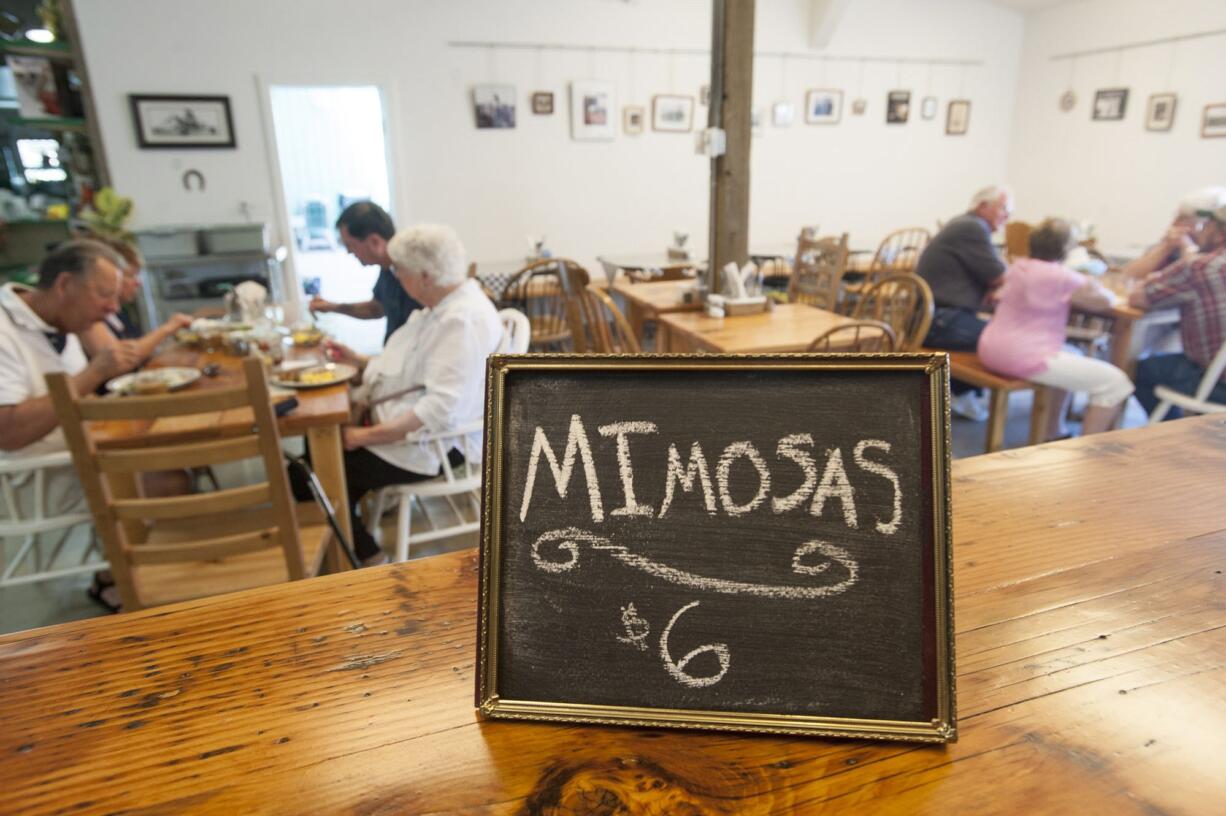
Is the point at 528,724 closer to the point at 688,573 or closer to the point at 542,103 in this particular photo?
the point at 688,573


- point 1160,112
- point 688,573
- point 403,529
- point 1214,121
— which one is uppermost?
point 1160,112

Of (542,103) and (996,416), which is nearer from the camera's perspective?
(996,416)

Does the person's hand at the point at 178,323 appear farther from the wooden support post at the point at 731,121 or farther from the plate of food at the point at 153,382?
the wooden support post at the point at 731,121

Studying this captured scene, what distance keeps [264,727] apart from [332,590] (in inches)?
6.7

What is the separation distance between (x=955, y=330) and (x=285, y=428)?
3078mm

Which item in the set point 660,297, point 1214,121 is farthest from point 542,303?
point 1214,121

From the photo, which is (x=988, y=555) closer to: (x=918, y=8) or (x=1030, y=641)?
(x=1030, y=641)

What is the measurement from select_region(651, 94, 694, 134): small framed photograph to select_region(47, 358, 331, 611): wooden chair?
17.6ft

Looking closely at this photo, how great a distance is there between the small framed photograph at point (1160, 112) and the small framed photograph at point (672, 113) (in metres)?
3.80

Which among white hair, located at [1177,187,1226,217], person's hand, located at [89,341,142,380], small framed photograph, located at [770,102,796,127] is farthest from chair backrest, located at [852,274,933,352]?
small framed photograph, located at [770,102,796,127]

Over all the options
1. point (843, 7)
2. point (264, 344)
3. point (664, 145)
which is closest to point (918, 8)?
point (843, 7)

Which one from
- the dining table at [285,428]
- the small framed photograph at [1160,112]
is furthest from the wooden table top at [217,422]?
the small framed photograph at [1160,112]

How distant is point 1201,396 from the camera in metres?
2.80

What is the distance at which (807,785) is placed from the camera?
16.9 inches
